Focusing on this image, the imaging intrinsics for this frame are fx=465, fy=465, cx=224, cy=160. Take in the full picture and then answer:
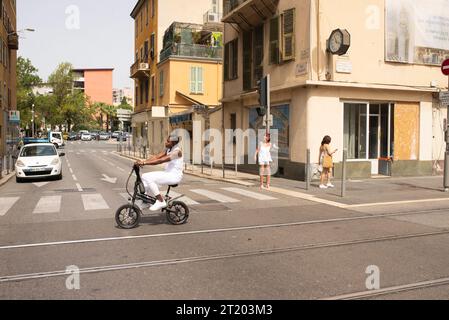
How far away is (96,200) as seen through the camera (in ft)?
38.0

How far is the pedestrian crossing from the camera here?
10328 millimetres

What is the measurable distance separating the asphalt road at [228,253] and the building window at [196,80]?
24534 mm

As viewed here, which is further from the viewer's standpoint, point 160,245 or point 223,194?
point 223,194

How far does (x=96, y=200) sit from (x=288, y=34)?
981 cm

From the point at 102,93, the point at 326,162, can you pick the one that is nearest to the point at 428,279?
the point at 326,162

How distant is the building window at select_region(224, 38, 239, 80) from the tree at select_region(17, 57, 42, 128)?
5439 centimetres

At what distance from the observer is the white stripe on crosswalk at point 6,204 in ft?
33.2

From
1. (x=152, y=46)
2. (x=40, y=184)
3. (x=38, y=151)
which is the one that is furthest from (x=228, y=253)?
(x=152, y=46)

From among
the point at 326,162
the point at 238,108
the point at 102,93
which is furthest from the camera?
the point at 102,93

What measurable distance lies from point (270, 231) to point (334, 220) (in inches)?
67.1

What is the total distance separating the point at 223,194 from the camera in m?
12.8

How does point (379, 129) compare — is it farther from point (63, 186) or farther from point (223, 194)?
point (63, 186)

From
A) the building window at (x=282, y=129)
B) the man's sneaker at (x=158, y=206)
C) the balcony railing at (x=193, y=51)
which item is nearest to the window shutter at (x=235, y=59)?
the building window at (x=282, y=129)

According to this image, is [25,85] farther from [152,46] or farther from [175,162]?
[175,162]
